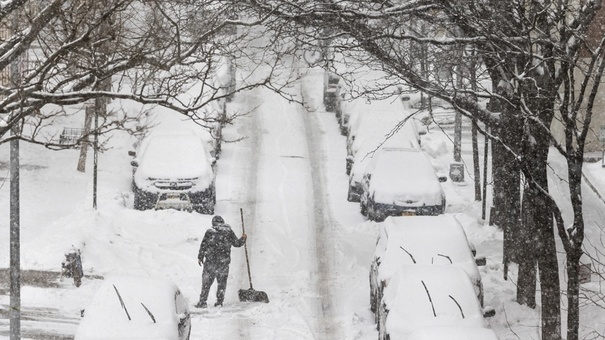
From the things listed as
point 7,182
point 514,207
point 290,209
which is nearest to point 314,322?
point 514,207

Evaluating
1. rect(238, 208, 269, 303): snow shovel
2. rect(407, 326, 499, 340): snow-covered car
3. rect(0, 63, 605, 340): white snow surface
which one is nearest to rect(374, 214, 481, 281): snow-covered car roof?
rect(0, 63, 605, 340): white snow surface

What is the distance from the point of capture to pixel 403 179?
2339 cm

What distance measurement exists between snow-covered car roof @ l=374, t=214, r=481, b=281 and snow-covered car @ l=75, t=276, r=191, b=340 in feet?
12.2

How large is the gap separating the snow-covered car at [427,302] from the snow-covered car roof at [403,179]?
841cm

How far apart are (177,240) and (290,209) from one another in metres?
3.93

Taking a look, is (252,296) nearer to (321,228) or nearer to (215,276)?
(215,276)

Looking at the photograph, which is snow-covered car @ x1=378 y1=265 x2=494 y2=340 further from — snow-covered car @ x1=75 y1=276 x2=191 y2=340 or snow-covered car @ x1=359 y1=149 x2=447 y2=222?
snow-covered car @ x1=359 y1=149 x2=447 y2=222

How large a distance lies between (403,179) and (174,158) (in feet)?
17.3

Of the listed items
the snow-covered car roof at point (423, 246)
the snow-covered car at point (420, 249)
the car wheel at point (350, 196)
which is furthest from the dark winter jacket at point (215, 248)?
the car wheel at point (350, 196)

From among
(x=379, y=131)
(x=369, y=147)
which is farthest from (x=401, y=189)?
Answer: (x=379, y=131)

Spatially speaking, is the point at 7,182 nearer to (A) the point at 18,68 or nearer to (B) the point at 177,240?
(B) the point at 177,240

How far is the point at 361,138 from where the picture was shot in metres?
26.9

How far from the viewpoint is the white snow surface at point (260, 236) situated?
16.9m

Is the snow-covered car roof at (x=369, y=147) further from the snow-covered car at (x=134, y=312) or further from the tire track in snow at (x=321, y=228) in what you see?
the snow-covered car at (x=134, y=312)
